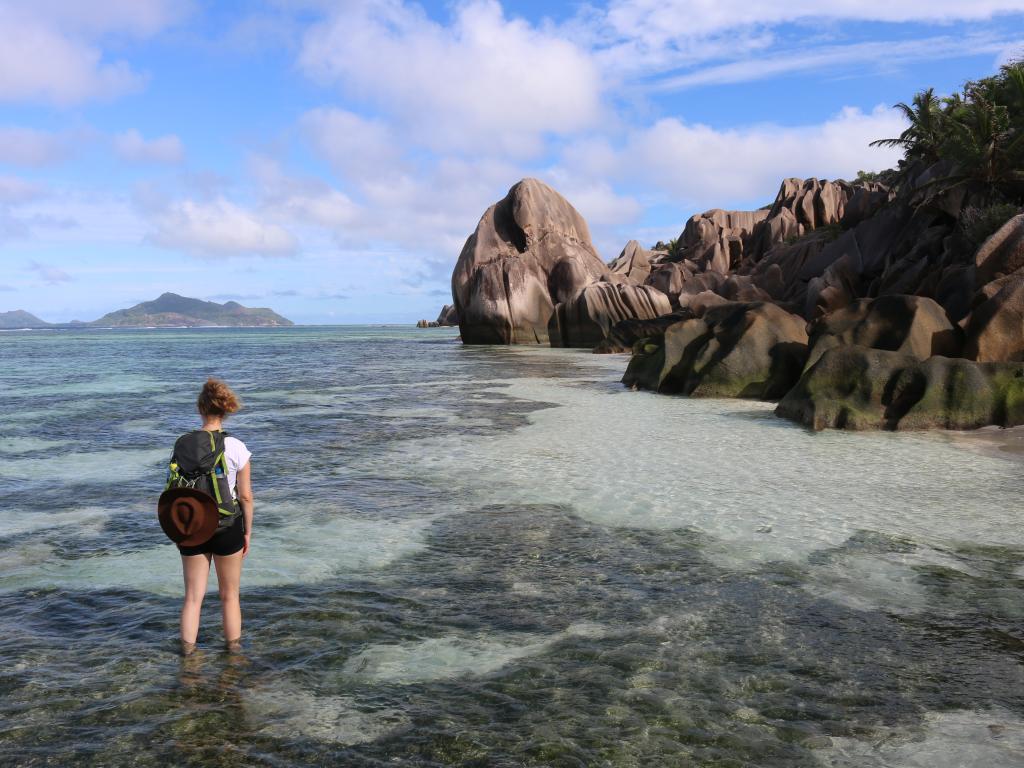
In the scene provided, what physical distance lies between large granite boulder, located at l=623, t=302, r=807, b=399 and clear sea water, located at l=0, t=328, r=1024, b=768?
6.79 meters

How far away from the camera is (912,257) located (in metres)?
34.5

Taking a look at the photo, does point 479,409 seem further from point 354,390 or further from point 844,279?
point 844,279

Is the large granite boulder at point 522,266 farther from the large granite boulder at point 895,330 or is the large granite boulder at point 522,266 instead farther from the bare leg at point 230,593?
the bare leg at point 230,593

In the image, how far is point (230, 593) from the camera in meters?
5.32

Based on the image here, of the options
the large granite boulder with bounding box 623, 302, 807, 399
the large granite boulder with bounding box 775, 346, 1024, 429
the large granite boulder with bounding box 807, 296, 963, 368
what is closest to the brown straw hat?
the large granite boulder with bounding box 775, 346, 1024, 429

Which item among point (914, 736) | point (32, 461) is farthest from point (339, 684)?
point (32, 461)

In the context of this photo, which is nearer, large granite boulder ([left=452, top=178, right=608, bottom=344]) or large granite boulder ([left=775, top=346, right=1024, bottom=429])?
large granite boulder ([left=775, top=346, right=1024, bottom=429])

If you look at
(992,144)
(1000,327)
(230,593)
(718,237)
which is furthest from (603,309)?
(230,593)

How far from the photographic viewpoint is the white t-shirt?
5.14 m

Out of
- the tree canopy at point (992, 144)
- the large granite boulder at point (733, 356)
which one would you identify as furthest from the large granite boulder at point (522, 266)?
the large granite boulder at point (733, 356)

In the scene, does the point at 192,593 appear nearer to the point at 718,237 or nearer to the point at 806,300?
the point at 806,300

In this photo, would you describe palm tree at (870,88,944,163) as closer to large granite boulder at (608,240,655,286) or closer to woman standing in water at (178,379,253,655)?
→ large granite boulder at (608,240,655,286)

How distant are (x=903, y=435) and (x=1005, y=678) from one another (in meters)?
9.85

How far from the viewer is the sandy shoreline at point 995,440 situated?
12.1m
